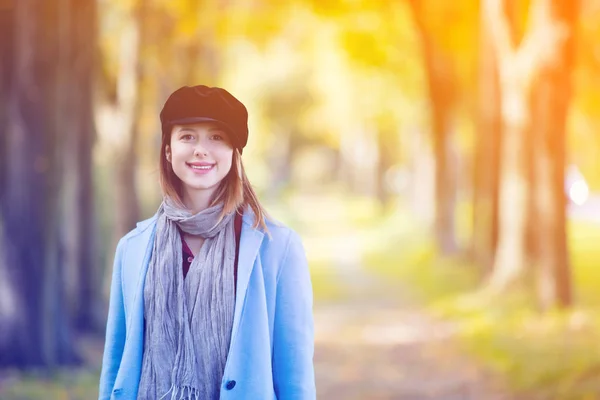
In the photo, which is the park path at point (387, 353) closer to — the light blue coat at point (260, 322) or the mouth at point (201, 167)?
the light blue coat at point (260, 322)

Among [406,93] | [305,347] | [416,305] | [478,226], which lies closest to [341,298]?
[416,305]

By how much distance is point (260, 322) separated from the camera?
9.27ft

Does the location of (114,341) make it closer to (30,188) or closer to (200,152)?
(200,152)

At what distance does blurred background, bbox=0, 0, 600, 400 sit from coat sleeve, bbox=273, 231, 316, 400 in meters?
1.32

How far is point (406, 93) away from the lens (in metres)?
24.4

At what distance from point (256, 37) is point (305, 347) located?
16087 millimetres

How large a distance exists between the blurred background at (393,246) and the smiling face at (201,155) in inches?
47.3

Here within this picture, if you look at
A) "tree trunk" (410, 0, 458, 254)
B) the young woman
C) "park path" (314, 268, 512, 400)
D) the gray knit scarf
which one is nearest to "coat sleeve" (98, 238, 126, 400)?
the young woman

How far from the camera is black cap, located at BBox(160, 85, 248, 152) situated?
2.92 metres

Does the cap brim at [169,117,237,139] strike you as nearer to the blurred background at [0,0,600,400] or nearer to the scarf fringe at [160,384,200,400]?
the scarf fringe at [160,384,200,400]

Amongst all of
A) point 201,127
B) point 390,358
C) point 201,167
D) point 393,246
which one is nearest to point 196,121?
point 201,127

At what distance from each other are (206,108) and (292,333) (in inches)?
29.5

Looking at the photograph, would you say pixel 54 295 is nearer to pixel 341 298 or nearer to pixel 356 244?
pixel 341 298

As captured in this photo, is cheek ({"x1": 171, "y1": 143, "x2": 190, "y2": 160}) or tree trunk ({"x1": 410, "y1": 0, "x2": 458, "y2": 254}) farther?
tree trunk ({"x1": 410, "y1": 0, "x2": 458, "y2": 254})
